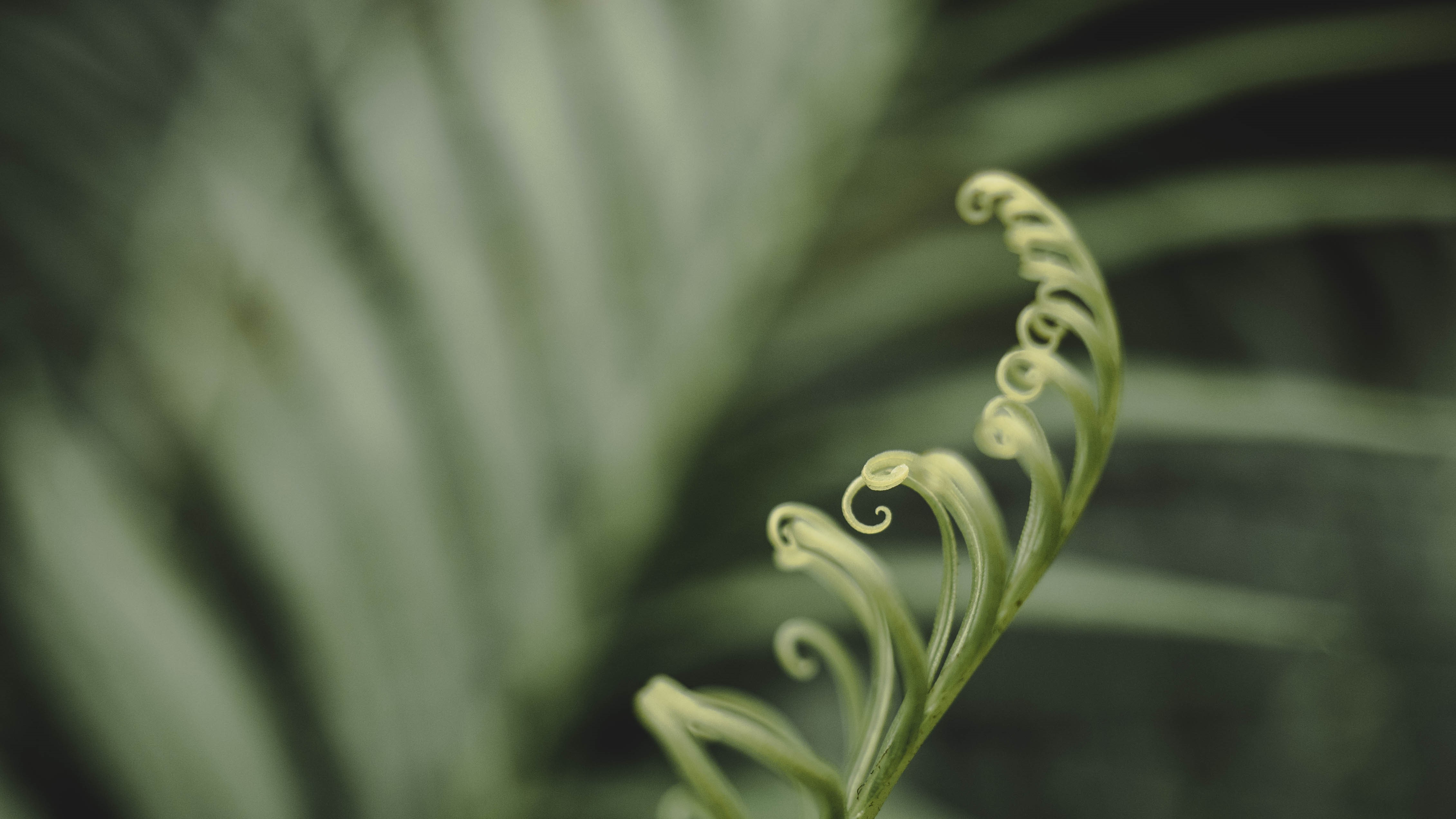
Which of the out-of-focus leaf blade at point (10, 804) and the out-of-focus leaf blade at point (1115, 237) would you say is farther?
the out-of-focus leaf blade at point (1115, 237)

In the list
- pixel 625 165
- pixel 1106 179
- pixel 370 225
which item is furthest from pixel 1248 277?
pixel 370 225

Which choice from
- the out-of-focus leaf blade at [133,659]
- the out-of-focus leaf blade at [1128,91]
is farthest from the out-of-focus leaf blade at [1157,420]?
the out-of-focus leaf blade at [133,659]

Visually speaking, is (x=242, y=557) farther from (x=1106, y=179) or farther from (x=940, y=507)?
(x=1106, y=179)

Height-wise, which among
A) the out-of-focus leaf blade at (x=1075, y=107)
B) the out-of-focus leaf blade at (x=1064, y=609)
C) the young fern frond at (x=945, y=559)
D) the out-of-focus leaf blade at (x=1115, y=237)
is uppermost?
the out-of-focus leaf blade at (x=1075, y=107)

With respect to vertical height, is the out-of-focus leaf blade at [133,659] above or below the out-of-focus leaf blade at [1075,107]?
below

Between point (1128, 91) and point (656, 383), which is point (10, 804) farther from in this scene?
point (1128, 91)

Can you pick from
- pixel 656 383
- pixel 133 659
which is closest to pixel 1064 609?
pixel 656 383

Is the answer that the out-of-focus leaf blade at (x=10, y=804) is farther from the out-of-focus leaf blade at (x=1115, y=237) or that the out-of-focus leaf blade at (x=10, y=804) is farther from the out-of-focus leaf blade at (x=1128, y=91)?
the out-of-focus leaf blade at (x=1128, y=91)

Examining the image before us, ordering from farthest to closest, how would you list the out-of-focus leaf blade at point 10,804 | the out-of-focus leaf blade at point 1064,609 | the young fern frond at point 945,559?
1. the out-of-focus leaf blade at point 1064,609
2. the out-of-focus leaf blade at point 10,804
3. the young fern frond at point 945,559
